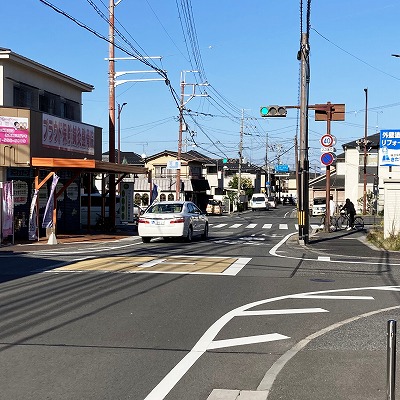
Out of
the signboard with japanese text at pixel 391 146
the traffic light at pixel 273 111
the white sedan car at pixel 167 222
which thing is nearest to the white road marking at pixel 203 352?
the white sedan car at pixel 167 222

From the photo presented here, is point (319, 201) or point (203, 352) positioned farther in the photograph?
point (319, 201)

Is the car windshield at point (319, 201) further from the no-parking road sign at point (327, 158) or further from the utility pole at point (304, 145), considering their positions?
the utility pole at point (304, 145)

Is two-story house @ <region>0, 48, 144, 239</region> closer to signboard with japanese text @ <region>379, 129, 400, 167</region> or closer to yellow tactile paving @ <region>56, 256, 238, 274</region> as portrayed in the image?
yellow tactile paving @ <region>56, 256, 238, 274</region>

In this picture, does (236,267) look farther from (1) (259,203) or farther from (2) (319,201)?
(1) (259,203)

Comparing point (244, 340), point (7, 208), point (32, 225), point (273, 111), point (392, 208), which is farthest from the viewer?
point (392, 208)

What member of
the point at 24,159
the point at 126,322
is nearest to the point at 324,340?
the point at 126,322

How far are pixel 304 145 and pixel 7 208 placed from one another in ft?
36.5

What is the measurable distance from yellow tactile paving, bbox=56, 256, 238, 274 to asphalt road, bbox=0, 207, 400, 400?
0.05m

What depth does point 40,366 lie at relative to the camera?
6383 mm

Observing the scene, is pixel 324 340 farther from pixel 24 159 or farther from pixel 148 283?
pixel 24 159

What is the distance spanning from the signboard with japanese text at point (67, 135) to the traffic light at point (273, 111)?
28.1 feet

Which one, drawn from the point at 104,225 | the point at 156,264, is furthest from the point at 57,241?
the point at 156,264

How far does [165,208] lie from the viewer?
2272 centimetres

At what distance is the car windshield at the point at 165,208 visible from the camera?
2258 centimetres
